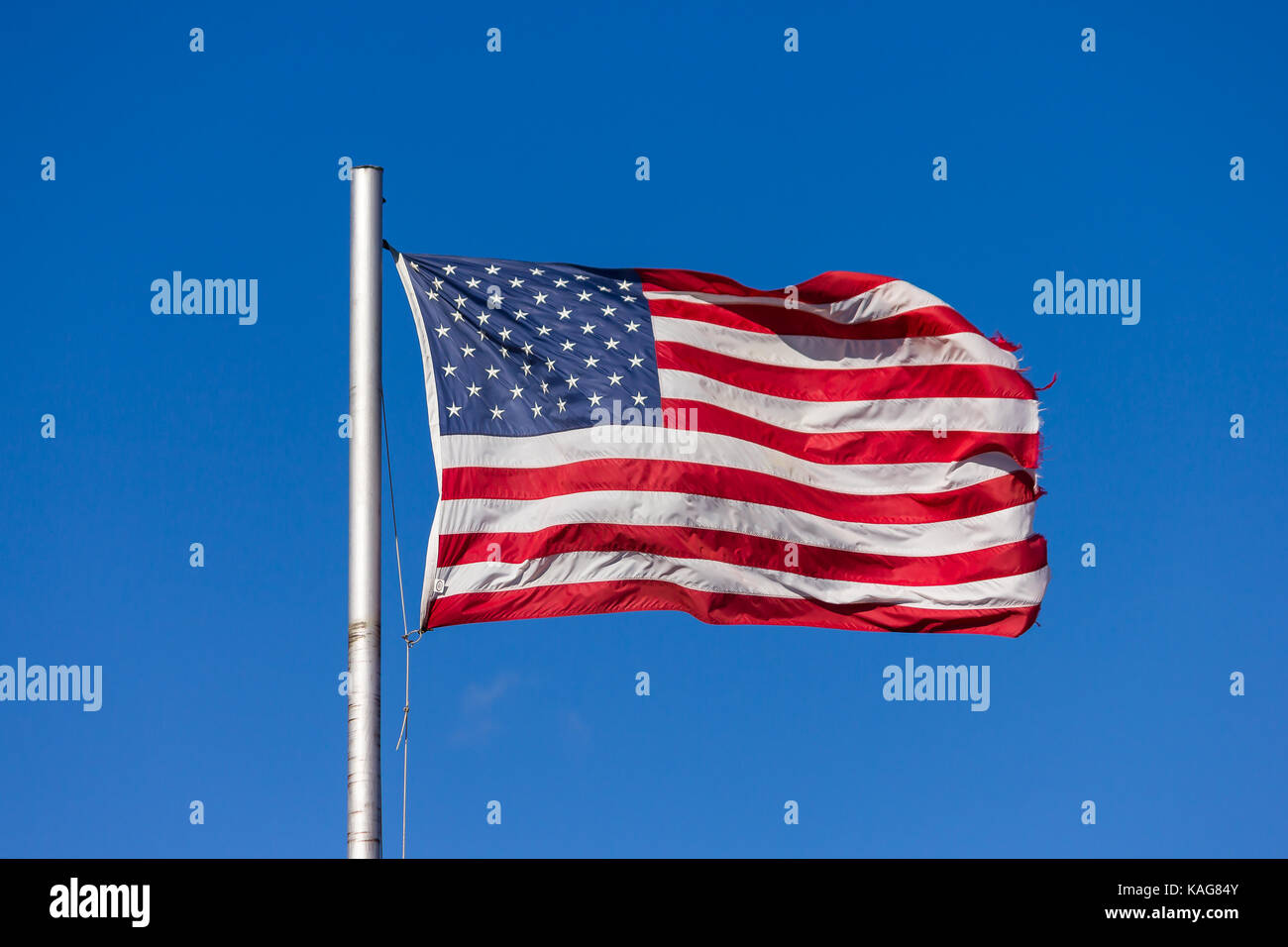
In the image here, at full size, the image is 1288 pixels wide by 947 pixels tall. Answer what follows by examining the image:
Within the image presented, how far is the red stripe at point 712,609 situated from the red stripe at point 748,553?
0.34 meters

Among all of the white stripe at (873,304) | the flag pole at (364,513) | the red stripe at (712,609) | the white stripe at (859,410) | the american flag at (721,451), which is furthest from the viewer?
the white stripe at (873,304)

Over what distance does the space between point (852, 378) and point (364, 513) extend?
700cm

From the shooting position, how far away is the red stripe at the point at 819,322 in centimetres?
2099

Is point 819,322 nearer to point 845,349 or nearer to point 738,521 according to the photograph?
point 845,349

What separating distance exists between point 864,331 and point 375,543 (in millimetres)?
7456

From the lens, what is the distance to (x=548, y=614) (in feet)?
60.6

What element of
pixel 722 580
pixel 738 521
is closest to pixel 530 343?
pixel 738 521

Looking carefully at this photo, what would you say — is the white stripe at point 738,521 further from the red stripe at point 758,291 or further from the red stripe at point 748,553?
the red stripe at point 758,291

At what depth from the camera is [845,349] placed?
21.4 meters

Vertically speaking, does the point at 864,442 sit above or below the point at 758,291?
below

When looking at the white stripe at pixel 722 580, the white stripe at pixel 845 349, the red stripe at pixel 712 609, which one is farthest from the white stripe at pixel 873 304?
the red stripe at pixel 712 609

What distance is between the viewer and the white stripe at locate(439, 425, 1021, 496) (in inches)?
730
